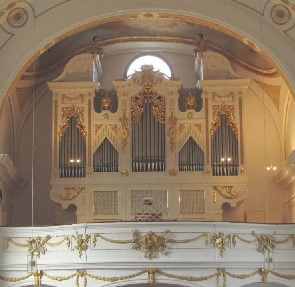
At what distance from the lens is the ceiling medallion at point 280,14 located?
22.8 m

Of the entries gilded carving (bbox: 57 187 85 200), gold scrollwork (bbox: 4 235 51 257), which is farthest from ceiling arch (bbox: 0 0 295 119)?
gold scrollwork (bbox: 4 235 51 257)

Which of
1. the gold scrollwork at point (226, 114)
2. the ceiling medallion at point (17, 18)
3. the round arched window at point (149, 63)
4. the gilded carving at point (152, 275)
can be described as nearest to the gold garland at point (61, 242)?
the gilded carving at point (152, 275)

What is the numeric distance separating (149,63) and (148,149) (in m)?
3.54

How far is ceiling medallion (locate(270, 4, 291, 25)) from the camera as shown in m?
22.8

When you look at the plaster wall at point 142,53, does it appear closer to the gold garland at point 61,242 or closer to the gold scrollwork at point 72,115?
the gold scrollwork at point 72,115

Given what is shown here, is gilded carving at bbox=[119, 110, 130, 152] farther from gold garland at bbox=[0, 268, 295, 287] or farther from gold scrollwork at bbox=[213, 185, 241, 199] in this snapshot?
gold garland at bbox=[0, 268, 295, 287]

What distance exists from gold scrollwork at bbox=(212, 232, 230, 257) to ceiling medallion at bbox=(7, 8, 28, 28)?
22.3 feet

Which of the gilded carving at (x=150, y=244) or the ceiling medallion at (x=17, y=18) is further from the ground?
the ceiling medallion at (x=17, y=18)

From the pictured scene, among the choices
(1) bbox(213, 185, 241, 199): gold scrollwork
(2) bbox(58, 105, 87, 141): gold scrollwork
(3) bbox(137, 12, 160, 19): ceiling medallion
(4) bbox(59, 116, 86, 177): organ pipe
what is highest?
(3) bbox(137, 12, 160, 19): ceiling medallion

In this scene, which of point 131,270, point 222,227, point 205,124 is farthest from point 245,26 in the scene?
point 131,270

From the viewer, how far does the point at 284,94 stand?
85.0ft

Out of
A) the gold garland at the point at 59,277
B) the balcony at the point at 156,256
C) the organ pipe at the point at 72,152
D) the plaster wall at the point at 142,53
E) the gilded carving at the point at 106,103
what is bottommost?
the gold garland at the point at 59,277

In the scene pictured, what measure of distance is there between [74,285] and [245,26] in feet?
23.8

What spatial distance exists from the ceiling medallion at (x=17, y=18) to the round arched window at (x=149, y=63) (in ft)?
15.6
